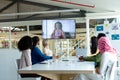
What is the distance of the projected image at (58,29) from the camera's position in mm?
5078

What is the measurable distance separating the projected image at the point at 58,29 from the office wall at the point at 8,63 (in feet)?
2.60

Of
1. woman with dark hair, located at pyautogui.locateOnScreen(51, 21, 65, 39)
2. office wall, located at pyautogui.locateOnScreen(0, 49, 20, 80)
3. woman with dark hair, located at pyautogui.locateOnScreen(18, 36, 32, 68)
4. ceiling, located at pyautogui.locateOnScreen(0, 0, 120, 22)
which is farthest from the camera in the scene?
ceiling, located at pyautogui.locateOnScreen(0, 0, 120, 22)

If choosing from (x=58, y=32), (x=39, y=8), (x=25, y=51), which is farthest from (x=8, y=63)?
(x=39, y=8)

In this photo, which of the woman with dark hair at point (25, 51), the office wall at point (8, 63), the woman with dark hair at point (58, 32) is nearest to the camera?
the woman with dark hair at point (25, 51)

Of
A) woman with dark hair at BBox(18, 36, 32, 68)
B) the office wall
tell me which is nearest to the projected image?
the office wall

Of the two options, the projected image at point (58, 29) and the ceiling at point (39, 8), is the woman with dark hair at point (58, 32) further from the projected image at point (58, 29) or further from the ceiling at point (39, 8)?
the ceiling at point (39, 8)

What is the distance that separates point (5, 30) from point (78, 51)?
164 inches

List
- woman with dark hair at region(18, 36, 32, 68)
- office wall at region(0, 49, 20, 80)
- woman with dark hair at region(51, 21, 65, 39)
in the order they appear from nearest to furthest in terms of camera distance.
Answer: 1. woman with dark hair at region(18, 36, 32, 68)
2. woman with dark hair at region(51, 21, 65, 39)
3. office wall at region(0, 49, 20, 80)

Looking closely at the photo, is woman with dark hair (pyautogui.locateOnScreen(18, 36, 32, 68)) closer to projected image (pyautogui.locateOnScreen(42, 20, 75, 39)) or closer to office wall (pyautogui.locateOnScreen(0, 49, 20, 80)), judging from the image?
projected image (pyautogui.locateOnScreen(42, 20, 75, 39))

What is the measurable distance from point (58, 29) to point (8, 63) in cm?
131

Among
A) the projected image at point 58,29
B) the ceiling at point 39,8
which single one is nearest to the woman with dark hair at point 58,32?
the projected image at point 58,29

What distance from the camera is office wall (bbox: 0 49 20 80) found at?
5352 millimetres

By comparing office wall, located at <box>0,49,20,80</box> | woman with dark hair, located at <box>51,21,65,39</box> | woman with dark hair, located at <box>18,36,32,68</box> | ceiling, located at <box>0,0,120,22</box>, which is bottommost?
office wall, located at <box>0,49,20,80</box>

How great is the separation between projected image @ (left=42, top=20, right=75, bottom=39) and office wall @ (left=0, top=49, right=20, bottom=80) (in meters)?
0.79
